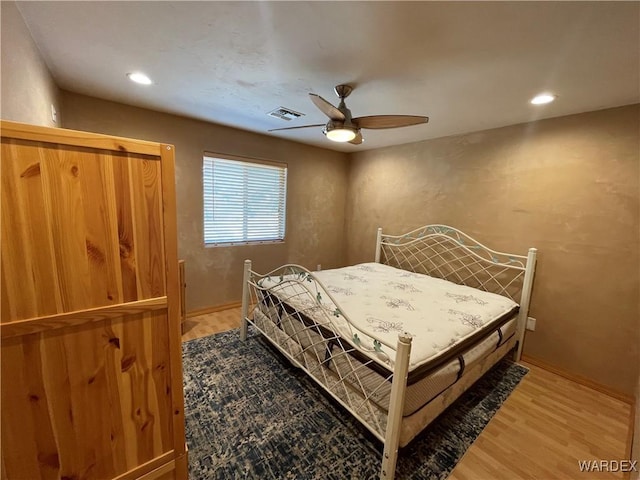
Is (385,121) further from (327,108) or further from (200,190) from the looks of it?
(200,190)

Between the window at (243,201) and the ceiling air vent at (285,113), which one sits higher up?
the ceiling air vent at (285,113)

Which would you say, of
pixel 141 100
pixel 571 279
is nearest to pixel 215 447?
pixel 141 100

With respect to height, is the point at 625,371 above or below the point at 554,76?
below

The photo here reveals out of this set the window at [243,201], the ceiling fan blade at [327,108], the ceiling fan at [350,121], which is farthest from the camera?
the window at [243,201]

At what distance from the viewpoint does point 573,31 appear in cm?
132

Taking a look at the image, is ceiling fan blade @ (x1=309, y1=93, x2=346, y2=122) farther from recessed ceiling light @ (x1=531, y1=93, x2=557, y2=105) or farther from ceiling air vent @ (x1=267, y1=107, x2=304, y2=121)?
recessed ceiling light @ (x1=531, y1=93, x2=557, y2=105)

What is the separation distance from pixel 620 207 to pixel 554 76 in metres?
1.35

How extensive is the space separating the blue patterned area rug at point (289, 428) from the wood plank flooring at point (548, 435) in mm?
81

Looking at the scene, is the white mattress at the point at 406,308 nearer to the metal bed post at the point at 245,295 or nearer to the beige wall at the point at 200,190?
the metal bed post at the point at 245,295

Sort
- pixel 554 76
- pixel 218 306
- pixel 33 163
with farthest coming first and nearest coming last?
pixel 218 306 < pixel 554 76 < pixel 33 163

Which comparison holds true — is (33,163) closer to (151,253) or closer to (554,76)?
(151,253)

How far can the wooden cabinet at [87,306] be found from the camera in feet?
2.66

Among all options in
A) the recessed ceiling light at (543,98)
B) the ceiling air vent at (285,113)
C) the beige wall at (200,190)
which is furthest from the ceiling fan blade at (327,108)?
the beige wall at (200,190)

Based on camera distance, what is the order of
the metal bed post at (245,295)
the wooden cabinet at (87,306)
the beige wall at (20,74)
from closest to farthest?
the wooden cabinet at (87,306), the beige wall at (20,74), the metal bed post at (245,295)
